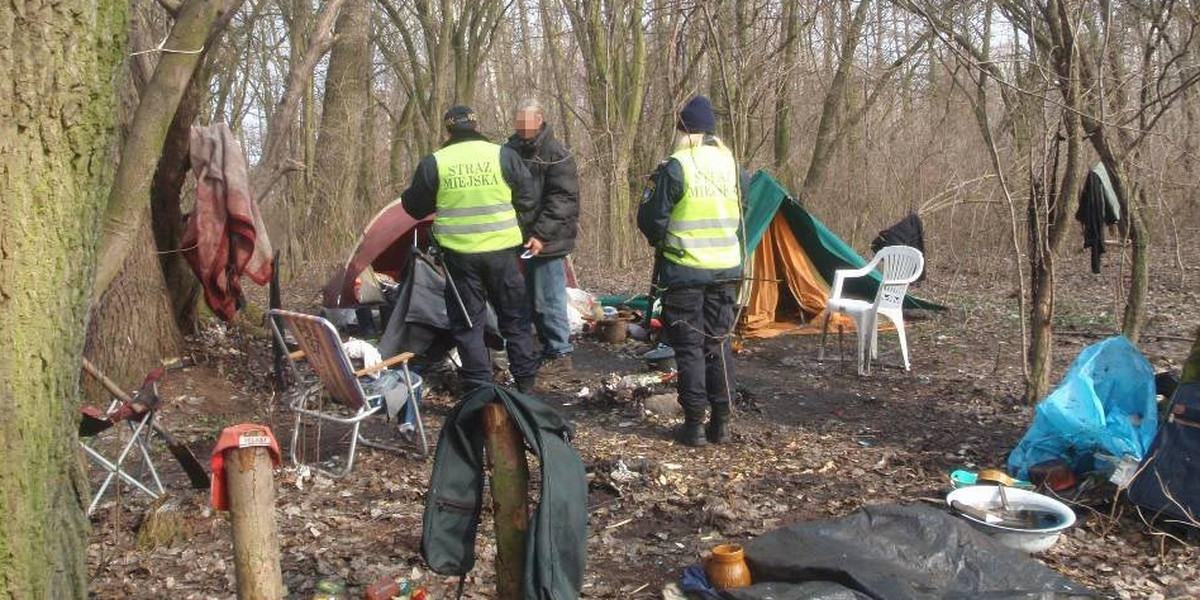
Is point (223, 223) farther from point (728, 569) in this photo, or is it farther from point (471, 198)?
point (728, 569)

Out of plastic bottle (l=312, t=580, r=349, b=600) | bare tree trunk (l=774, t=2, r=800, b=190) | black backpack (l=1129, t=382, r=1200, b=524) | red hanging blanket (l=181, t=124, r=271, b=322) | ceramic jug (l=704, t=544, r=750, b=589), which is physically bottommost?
plastic bottle (l=312, t=580, r=349, b=600)

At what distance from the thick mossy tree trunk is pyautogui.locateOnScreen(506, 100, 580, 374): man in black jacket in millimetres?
A: 4191

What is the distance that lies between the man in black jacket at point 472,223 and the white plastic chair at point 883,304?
8.84 ft

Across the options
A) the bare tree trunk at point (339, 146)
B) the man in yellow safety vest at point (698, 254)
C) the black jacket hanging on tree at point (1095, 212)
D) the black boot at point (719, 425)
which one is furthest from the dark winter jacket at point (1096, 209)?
the bare tree trunk at point (339, 146)

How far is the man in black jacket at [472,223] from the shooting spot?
6133mm

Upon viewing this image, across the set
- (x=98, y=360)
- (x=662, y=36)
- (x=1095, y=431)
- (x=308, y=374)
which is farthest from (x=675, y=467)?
(x=662, y=36)

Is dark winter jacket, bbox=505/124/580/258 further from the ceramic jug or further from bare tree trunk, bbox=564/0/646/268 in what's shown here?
→ bare tree trunk, bbox=564/0/646/268

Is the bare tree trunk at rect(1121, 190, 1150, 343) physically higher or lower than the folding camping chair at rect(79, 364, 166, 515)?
higher

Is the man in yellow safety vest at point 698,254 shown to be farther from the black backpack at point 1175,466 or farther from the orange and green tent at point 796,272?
the orange and green tent at point 796,272

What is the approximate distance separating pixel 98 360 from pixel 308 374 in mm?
1318

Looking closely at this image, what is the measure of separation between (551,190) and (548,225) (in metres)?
0.23

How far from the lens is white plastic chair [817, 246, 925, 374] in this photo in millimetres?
7582

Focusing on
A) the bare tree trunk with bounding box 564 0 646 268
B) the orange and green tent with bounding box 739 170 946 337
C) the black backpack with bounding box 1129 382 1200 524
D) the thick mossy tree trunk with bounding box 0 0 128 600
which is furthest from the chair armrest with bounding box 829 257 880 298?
the thick mossy tree trunk with bounding box 0 0 128 600

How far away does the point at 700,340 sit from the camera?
18.5ft
